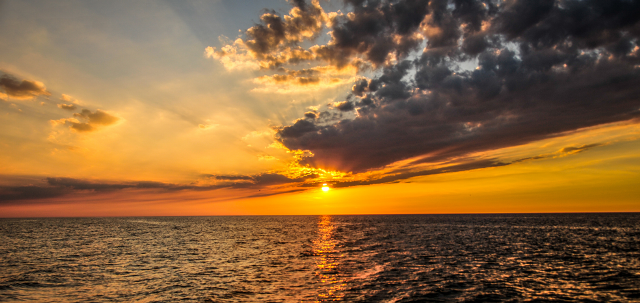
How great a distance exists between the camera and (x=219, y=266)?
123 feet

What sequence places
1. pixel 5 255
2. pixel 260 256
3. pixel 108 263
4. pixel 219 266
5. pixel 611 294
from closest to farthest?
pixel 611 294
pixel 219 266
pixel 108 263
pixel 260 256
pixel 5 255

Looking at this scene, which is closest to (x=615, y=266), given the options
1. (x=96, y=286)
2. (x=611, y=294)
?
(x=611, y=294)

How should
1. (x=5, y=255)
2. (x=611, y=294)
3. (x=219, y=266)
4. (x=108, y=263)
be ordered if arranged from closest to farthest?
(x=611, y=294) < (x=219, y=266) < (x=108, y=263) < (x=5, y=255)

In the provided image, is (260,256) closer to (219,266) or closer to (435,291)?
(219,266)

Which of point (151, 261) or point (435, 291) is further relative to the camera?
point (151, 261)

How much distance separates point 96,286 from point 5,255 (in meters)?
36.2

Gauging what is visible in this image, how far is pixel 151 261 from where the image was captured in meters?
42.0

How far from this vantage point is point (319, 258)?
1693 inches

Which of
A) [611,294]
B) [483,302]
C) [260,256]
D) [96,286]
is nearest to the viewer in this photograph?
[483,302]

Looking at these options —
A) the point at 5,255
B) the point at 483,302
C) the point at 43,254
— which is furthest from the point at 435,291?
the point at 5,255

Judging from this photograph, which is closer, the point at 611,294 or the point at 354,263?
the point at 611,294

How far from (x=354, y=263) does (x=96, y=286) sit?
2807 cm

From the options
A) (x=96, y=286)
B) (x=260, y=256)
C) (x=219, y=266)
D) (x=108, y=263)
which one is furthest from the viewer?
(x=260, y=256)

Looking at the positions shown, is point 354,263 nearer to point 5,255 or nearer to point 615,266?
point 615,266
